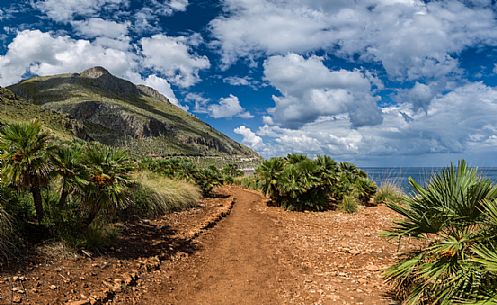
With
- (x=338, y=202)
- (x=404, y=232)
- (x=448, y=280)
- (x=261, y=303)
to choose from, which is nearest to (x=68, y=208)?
(x=261, y=303)

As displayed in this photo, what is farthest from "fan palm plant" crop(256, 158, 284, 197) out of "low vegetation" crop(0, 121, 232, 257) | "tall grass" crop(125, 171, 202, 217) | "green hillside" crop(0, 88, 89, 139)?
"green hillside" crop(0, 88, 89, 139)

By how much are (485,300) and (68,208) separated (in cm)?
780

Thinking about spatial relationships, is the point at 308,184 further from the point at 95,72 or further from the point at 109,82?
the point at 95,72

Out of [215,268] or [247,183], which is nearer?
[215,268]

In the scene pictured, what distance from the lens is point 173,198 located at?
43.2 feet

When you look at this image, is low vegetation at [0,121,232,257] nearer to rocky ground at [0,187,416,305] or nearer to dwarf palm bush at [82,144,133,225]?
dwarf palm bush at [82,144,133,225]

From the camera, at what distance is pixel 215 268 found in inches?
316

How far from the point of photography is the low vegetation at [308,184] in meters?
Result: 16.0

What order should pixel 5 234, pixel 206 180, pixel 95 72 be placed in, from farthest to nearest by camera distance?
pixel 95 72 → pixel 206 180 → pixel 5 234

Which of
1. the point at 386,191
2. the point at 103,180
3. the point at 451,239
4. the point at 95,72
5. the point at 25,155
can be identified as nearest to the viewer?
the point at 451,239

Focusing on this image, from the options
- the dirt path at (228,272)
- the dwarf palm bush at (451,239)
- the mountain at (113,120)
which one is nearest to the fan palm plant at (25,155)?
the dirt path at (228,272)

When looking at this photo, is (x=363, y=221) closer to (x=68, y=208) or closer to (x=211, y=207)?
(x=211, y=207)

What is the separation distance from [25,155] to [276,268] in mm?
5551

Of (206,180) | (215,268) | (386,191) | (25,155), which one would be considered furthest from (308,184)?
(25,155)
